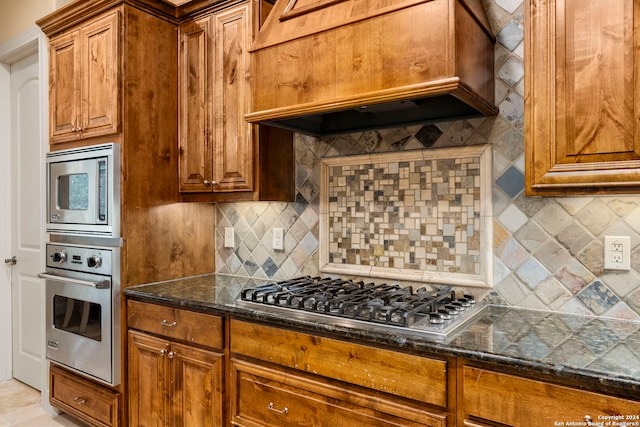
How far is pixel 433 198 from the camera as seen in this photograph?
2.04 metres

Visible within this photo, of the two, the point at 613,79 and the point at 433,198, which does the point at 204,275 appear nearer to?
the point at 433,198

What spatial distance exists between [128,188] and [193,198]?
345 mm

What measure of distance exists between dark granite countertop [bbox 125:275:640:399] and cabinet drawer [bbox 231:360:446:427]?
0.20 meters

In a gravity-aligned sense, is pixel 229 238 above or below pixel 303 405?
above

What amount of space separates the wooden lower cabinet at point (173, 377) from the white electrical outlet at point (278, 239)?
2.24 ft

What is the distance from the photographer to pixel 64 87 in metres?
2.70

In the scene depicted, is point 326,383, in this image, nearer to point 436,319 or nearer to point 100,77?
point 436,319

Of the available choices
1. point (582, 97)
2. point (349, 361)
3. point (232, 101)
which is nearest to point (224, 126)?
point (232, 101)

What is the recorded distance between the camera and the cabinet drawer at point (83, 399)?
244 centimetres

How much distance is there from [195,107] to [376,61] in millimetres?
1249

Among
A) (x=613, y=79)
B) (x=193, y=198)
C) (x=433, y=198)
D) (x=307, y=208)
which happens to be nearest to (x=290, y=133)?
(x=307, y=208)

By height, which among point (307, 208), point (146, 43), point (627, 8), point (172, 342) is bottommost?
point (172, 342)

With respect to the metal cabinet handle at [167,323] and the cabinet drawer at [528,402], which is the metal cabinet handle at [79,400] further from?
the cabinet drawer at [528,402]

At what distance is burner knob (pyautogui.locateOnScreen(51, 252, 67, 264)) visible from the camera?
2.62 meters
